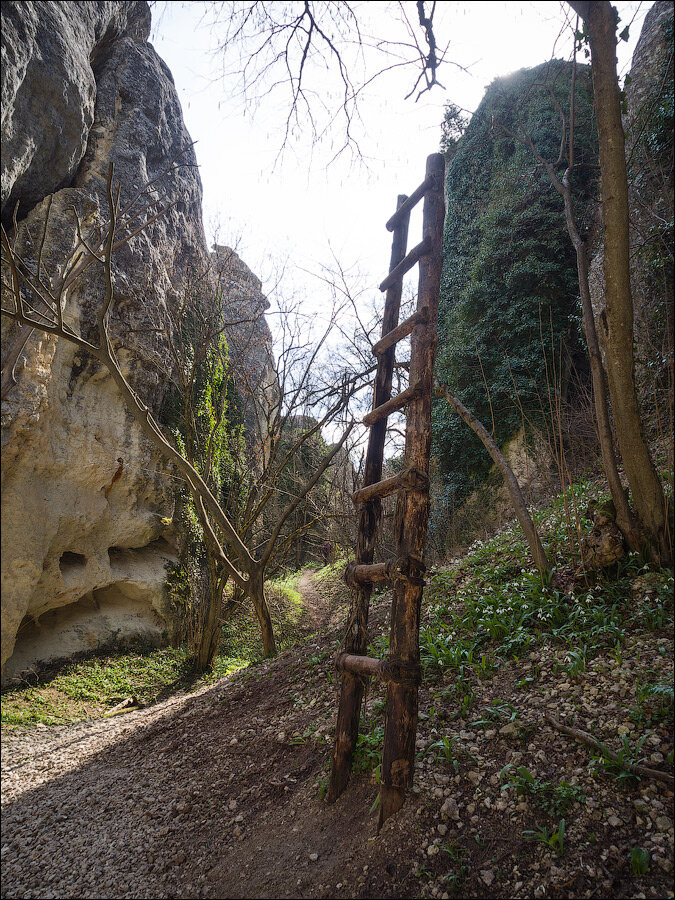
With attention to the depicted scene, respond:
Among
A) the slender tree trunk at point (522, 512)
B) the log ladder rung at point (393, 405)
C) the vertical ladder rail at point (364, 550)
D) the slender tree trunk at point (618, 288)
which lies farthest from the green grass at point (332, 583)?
the log ladder rung at point (393, 405)

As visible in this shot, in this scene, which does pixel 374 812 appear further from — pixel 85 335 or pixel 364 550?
pixel 85 335

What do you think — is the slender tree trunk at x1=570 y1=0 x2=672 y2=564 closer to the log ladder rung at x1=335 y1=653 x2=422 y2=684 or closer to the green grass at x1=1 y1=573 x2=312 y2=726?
the log ladder rung at x1=335 y1=653 x2=422 y2=684

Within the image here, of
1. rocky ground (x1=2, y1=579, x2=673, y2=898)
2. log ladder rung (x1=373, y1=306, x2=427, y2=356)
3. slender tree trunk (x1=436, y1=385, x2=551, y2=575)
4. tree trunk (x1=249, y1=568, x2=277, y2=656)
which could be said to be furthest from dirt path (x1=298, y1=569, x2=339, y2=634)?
log ladder rung (x1=373, y1=306, x2=427, y2=356)

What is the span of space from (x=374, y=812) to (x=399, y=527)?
1.65 m

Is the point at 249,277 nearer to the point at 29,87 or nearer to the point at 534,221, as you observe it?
the point at 29,87

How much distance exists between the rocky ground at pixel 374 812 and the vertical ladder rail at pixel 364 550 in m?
0.15

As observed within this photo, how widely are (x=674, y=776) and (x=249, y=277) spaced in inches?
394

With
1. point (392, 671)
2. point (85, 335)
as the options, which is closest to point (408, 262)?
point (392, 671)

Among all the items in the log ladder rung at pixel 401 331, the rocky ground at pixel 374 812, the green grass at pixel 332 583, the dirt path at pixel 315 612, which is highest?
the log ladder rung at pixel 401 331

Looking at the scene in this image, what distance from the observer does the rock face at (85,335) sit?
1.20m

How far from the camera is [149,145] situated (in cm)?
984

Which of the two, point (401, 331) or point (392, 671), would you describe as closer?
point (392, 671)

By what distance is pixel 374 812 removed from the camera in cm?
256

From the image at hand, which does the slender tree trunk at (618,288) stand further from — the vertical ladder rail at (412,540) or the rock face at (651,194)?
the vertical ladder rail at (412,540)
